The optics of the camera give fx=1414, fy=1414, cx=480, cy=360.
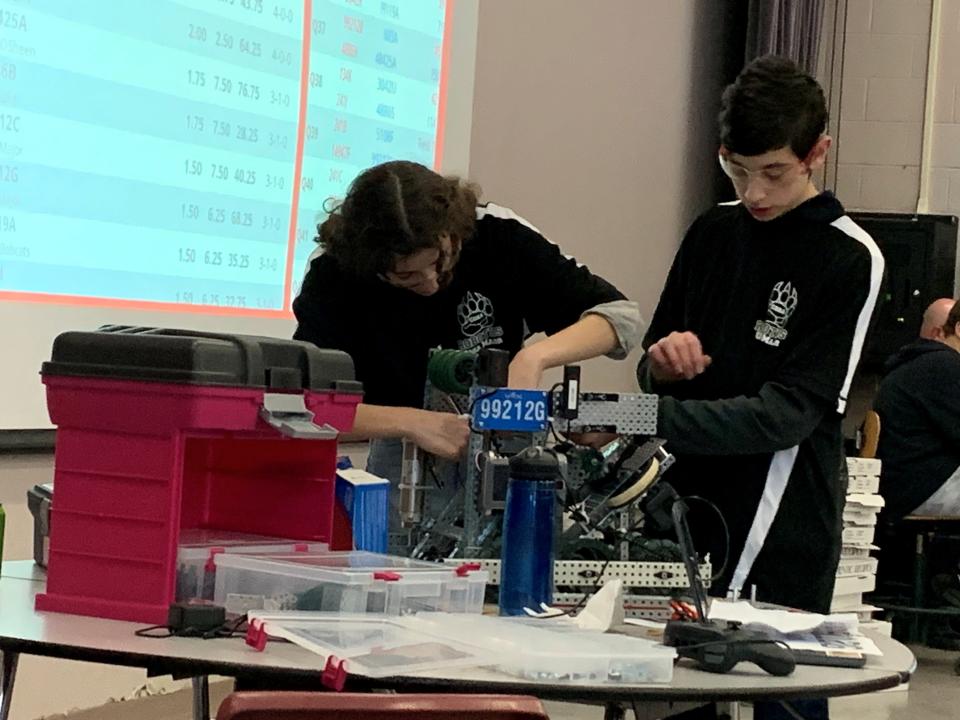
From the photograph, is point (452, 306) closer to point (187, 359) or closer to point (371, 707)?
point (187, 359)

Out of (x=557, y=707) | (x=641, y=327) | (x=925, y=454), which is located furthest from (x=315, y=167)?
(x=925, y=454)

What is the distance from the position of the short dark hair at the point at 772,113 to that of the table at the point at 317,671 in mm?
864

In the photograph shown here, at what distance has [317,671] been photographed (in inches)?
50.5

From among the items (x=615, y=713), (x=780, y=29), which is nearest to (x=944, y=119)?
(x=780, y=29)

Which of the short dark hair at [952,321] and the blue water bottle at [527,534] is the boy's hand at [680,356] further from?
the short dark hair at [952,321]

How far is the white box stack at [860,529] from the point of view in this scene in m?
4.71

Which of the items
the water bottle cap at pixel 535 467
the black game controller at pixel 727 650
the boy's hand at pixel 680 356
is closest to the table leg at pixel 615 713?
the black game controller at pixel 727 650

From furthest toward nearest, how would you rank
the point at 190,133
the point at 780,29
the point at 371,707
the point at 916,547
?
the point at 780,29, the point at 916,547, the point at 190,133, the point at 371,707

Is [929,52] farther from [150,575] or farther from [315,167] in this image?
[150,575]

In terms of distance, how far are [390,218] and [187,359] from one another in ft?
1.76

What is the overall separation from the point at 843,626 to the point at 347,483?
644mm

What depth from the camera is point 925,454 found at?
5062 millimetres

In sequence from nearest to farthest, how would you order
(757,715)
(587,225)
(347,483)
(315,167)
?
(347,483) → (757,715) → (315,167) → (587,225)

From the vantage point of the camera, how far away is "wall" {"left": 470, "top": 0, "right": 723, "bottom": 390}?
4293 millimetres
